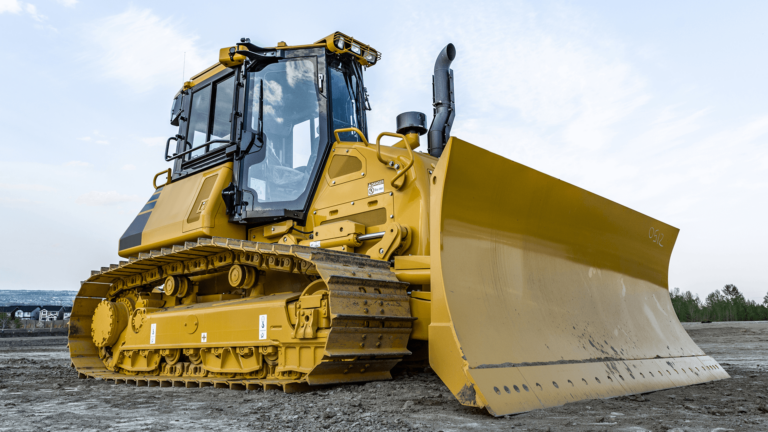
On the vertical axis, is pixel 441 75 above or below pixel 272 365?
above

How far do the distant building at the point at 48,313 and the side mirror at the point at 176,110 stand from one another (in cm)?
2332

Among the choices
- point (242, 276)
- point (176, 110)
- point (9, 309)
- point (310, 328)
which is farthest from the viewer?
point (9, 309)

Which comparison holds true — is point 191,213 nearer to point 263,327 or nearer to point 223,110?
point 223,110

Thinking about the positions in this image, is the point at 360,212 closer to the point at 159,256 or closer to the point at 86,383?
the point at 159,256

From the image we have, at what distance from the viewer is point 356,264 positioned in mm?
3867

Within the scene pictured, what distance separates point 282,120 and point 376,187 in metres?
1.37

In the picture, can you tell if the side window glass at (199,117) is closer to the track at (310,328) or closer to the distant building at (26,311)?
the track at (310,328)

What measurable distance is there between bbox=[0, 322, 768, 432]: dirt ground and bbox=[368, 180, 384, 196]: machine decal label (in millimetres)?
1485

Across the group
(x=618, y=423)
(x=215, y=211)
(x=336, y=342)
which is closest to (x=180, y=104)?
(x=215, y=211)

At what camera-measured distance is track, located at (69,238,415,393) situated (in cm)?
354

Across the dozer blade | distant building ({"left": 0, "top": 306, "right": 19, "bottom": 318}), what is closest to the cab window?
the dozer blade

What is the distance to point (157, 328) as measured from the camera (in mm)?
5406

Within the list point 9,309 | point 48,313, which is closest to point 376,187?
point 48,313

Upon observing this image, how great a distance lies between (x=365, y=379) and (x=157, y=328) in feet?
8.59
